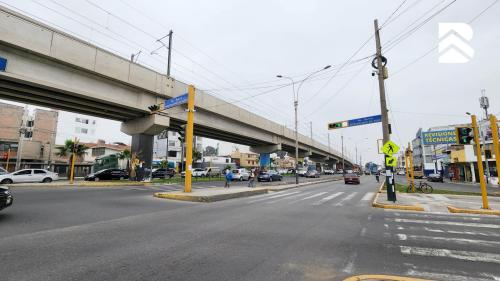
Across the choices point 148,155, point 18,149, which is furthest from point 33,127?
point 148,155

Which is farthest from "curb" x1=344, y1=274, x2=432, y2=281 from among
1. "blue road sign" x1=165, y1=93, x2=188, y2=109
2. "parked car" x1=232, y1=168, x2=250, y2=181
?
"parked car" x1=232, y1=168, x2=250, y2=181

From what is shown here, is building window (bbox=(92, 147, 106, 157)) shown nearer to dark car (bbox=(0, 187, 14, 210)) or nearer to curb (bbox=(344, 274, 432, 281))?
dark car (bbox=(0, 187, 14, 210))

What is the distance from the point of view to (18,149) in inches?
1646

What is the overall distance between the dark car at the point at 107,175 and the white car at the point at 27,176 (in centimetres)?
369

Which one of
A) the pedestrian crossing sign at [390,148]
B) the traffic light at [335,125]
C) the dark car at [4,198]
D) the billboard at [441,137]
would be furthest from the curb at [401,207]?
the billboard at [441,137]

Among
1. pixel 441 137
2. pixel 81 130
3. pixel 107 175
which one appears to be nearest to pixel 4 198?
pixel 107 175

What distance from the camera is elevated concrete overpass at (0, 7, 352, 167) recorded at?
1525 centimetres

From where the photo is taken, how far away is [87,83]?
18.9 m

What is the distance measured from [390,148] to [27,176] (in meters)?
32.6

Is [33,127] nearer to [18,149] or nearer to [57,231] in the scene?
[18,149]

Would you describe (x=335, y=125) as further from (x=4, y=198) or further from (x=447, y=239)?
(x=4, y=198)

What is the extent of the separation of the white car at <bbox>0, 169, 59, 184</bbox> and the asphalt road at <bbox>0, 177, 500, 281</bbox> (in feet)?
68.6

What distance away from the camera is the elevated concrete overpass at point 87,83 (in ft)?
50.0

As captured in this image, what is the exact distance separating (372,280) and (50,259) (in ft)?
17.2
